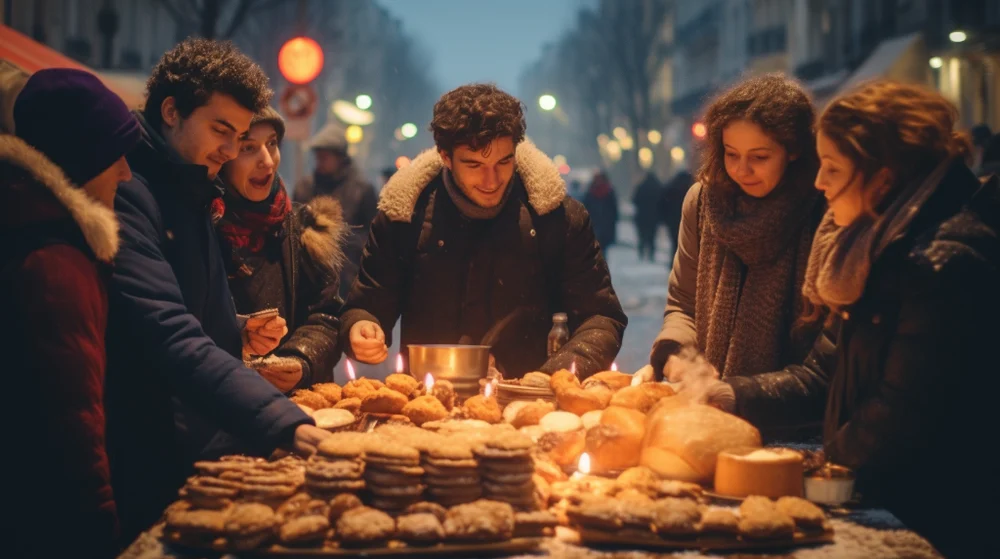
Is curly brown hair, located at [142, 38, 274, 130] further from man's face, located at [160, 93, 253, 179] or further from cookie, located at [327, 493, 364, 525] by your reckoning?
cookie, located at [327, 493, 364, 525]

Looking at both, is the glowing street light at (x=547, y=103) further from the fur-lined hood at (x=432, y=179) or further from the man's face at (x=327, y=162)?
the fur-lined hood at (x=432, y=179)

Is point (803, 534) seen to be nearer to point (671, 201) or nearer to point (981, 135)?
point (981, 135)

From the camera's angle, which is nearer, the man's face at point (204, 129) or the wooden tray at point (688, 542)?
the wooden tray at point (688, 542)

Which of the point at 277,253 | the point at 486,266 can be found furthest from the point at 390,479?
the point at 277,253

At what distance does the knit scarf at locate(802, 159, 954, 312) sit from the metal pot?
1.55m

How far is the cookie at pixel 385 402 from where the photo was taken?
14.5ft

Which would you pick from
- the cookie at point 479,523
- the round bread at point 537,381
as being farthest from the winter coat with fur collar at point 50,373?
the round bread at point 537,381

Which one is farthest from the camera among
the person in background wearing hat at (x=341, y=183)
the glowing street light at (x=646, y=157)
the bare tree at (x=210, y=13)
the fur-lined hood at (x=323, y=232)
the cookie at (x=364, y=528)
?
the glowing street light at (x=646, y=157)

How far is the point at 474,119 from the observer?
525cm

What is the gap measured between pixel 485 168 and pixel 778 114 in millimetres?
1429

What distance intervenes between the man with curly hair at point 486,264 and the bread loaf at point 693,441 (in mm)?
1877

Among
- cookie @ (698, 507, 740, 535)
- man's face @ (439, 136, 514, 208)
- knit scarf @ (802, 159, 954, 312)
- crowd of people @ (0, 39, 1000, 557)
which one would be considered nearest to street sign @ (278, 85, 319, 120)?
crowd of people @ (0, 39, 1000, 557)

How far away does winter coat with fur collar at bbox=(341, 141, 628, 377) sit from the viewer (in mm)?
5797

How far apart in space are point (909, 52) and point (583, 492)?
27180mm
